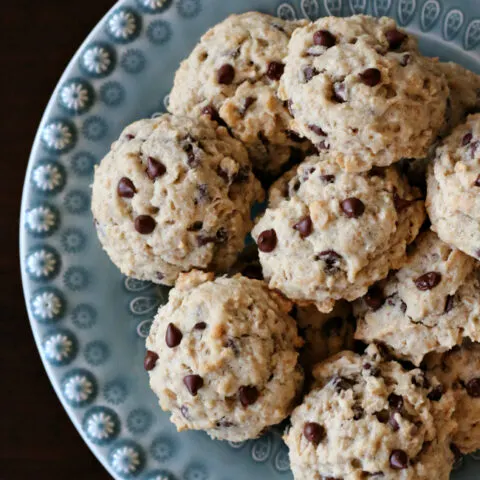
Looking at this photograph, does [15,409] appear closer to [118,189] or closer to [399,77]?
[118,189]

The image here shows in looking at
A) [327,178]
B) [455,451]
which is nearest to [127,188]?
[327,178]

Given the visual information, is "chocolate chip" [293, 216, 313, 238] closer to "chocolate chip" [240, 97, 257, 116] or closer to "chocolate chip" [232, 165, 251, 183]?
"chocolate chip" [232, 165, 251, 183]

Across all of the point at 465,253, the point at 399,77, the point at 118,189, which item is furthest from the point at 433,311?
the point at 118,189

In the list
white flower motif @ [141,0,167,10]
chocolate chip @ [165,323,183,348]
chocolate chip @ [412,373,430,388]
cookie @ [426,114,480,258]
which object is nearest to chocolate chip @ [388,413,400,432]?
chocolate chip @ [412,373,430,388]

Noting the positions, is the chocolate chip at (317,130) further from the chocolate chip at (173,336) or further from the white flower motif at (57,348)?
the white flower motif at (57,348)

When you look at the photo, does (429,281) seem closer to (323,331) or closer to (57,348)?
(323,331)

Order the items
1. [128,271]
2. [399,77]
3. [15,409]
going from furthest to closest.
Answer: [15,409]
[128,271]
[399,77]
